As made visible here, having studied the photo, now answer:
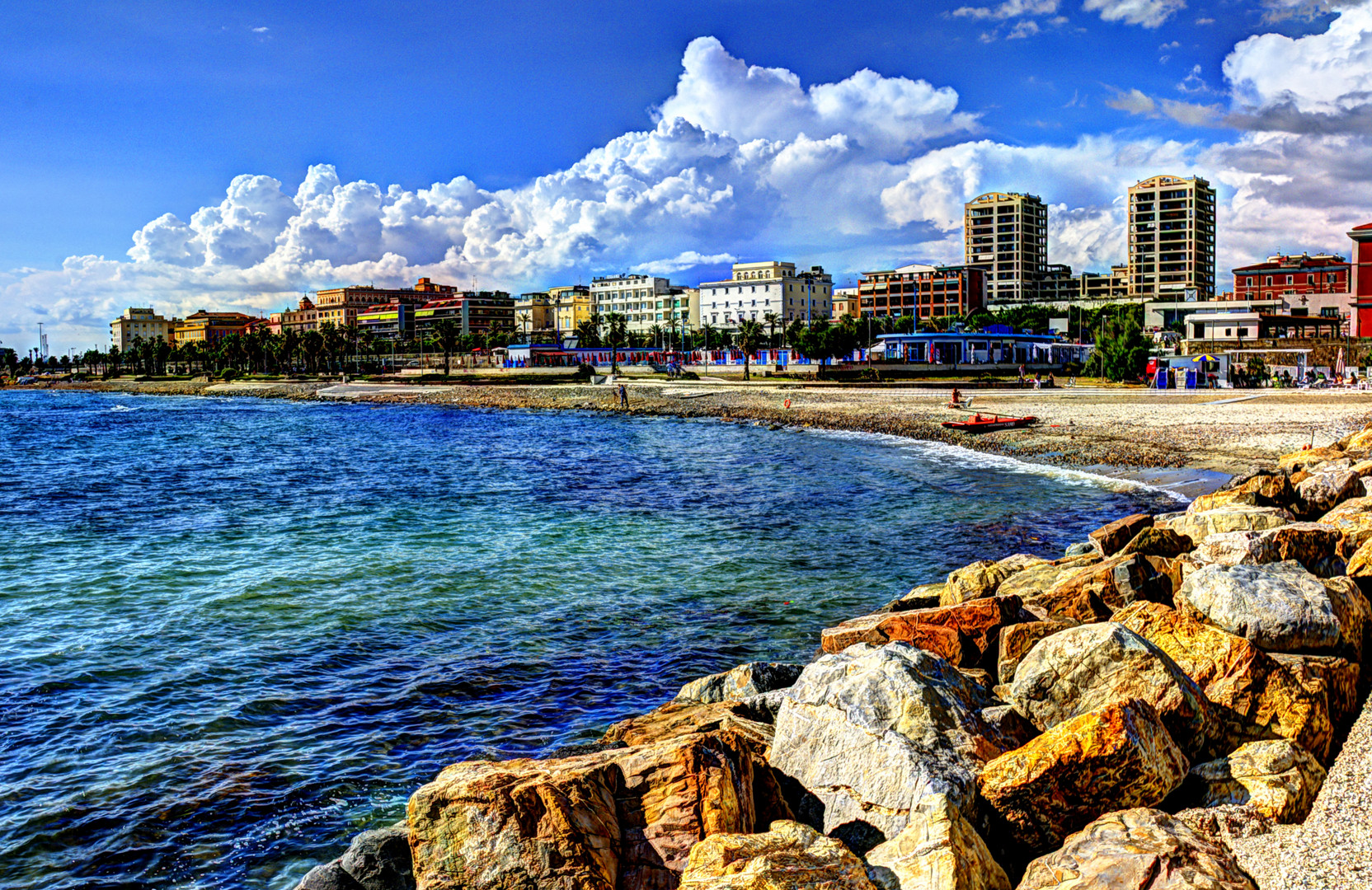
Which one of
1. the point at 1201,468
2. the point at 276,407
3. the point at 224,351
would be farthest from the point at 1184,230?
the point at 224,351

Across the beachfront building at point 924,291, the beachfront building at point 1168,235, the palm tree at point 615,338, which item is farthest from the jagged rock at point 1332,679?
the beachfront building at point 1168,235

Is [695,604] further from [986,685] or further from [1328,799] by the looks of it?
[1328,799]

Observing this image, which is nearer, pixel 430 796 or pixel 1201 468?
pixel 430 796

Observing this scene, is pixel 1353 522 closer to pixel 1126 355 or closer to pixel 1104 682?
pixel 1104 682

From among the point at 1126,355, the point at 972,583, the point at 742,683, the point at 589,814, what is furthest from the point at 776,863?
the point at 1126,355

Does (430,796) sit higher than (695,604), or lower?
higher

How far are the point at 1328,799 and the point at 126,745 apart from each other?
34.9ft

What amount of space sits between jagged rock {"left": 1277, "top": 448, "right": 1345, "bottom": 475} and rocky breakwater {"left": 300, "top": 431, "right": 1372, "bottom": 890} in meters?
13.1

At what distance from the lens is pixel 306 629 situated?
1366 centimetres

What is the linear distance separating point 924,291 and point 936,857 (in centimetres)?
17233

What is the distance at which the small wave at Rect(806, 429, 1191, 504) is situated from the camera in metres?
24.2

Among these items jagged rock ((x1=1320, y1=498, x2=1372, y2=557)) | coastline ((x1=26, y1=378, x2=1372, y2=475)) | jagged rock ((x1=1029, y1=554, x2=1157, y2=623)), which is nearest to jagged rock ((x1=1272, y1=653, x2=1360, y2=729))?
jagged rock ((x1=1029, y1=554, x2=1157, y2=623))

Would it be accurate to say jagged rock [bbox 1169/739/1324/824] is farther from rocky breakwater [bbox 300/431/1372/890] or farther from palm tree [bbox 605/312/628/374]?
palm tree [bbox 605/312/628/374]

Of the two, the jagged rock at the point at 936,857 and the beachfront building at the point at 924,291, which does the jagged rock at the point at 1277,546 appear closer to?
the jagged rock at the point at 936,857
